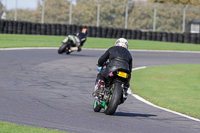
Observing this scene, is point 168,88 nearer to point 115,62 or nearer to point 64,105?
point 64,105

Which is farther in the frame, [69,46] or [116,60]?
[69,46]

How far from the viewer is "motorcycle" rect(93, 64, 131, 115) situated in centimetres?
821

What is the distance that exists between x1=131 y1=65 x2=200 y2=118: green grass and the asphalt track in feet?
2.44

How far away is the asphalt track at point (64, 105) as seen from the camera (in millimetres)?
7352

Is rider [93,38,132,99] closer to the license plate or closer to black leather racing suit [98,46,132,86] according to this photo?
black leather racing suit [98,46,132,86]

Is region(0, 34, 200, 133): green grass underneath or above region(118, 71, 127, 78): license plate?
underneath

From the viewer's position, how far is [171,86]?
1490 cm

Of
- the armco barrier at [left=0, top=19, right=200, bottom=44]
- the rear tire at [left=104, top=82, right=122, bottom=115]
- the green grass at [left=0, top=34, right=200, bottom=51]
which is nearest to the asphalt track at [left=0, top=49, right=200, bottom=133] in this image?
the rear tire at [left=104, top=82, right=122, bottom=115]

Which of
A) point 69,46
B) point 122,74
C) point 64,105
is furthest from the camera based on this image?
point 69,46

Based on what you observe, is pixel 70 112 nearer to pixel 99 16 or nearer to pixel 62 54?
pixel 62 54

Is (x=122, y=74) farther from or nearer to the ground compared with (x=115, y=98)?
farther from the ground

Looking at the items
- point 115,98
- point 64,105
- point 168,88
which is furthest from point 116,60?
point 168,88

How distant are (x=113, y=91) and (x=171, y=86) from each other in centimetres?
697

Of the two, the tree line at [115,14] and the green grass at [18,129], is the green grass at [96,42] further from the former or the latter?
the green grass at [18,129]
